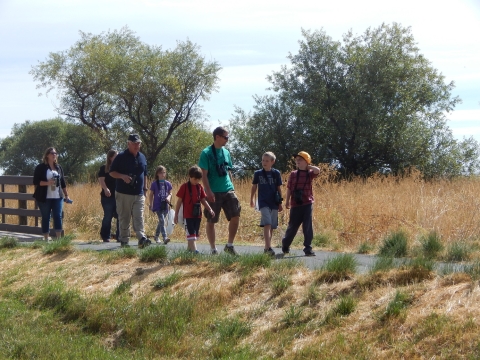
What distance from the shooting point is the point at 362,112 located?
36.6m

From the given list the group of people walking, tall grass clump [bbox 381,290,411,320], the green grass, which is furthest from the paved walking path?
the green grass

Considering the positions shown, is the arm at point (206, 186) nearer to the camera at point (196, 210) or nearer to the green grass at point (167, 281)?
the camera at point (196, 210)

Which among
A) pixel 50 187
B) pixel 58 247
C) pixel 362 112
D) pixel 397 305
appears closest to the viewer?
pixel 397 305

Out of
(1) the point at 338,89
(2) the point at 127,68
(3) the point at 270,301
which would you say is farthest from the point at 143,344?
(2) the point at 127,68

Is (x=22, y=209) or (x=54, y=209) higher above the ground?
(x=54, y=209)

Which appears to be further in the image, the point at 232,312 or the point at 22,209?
the point at 22,209

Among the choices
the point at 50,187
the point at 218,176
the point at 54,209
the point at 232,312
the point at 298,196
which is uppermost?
the point at 218,176

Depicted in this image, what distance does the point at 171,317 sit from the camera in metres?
7.93

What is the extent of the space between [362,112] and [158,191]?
24.5 meters

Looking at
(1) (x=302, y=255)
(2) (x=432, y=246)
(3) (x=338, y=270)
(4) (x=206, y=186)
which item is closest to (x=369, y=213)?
(1) (x=302, y=255)

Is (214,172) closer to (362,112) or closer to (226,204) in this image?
(226,204)

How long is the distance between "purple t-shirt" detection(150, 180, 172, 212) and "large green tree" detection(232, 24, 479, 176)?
23381mm

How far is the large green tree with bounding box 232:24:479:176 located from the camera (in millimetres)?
36500

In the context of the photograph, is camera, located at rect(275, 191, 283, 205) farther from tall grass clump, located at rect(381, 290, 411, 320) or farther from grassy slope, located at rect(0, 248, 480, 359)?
tall grass clump, located at rect(381, 290, 411, 320)
